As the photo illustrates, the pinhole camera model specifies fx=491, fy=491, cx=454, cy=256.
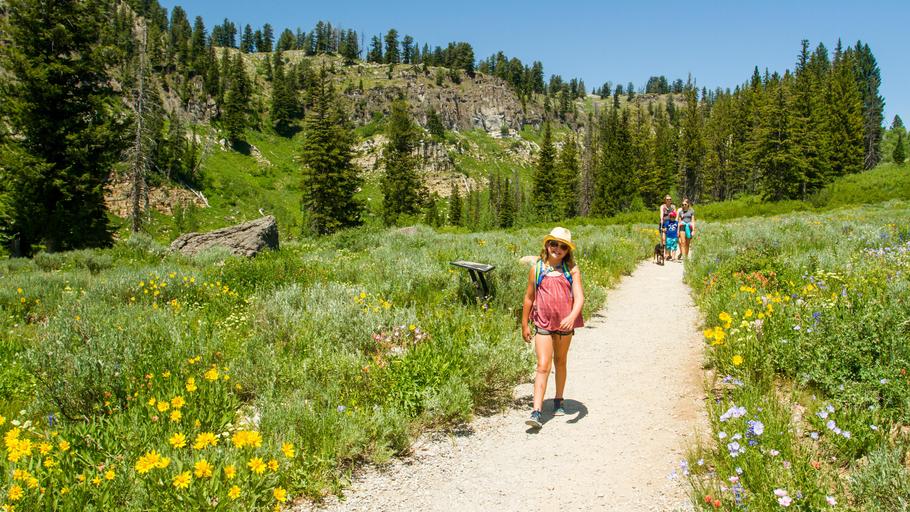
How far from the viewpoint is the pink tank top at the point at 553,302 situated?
5230 millimetres

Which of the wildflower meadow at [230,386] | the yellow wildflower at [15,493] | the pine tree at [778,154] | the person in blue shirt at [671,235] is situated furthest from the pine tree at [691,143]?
the yellow wildflower at [15,493]

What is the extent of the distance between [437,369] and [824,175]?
7024cm

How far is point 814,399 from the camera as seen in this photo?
449cm

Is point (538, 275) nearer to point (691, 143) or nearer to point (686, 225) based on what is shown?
point (686, 225)

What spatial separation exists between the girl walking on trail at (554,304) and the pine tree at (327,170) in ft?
128

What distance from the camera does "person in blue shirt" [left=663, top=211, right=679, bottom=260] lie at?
55.5 ft

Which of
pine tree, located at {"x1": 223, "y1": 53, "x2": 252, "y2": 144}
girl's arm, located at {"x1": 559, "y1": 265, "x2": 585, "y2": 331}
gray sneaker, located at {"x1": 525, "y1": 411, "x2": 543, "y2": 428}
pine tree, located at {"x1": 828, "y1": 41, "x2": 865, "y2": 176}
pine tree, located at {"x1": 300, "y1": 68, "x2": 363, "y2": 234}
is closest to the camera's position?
gray sneaker, located at {"x1": 525, "y1": 411, "x2": 543, "y2": 428}

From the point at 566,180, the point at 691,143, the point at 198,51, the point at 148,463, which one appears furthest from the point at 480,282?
the point at 198,51

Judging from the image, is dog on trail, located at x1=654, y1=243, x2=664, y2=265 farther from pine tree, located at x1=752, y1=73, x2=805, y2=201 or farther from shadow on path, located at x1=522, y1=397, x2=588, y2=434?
pine tree, located at x1=752, y1=73, x2=805, y2=201

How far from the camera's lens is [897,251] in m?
8.05

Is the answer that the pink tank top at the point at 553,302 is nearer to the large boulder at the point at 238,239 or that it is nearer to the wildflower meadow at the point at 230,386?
the wildflower meadow at the point at 230,386

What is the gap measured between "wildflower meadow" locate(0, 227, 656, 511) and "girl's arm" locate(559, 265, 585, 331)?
50.9 inches

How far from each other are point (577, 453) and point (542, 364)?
98cm

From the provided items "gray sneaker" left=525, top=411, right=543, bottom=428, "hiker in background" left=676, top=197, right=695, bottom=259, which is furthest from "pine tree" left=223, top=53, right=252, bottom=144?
"gray sneaker" left=525, top=411, right=543, bottom=428
